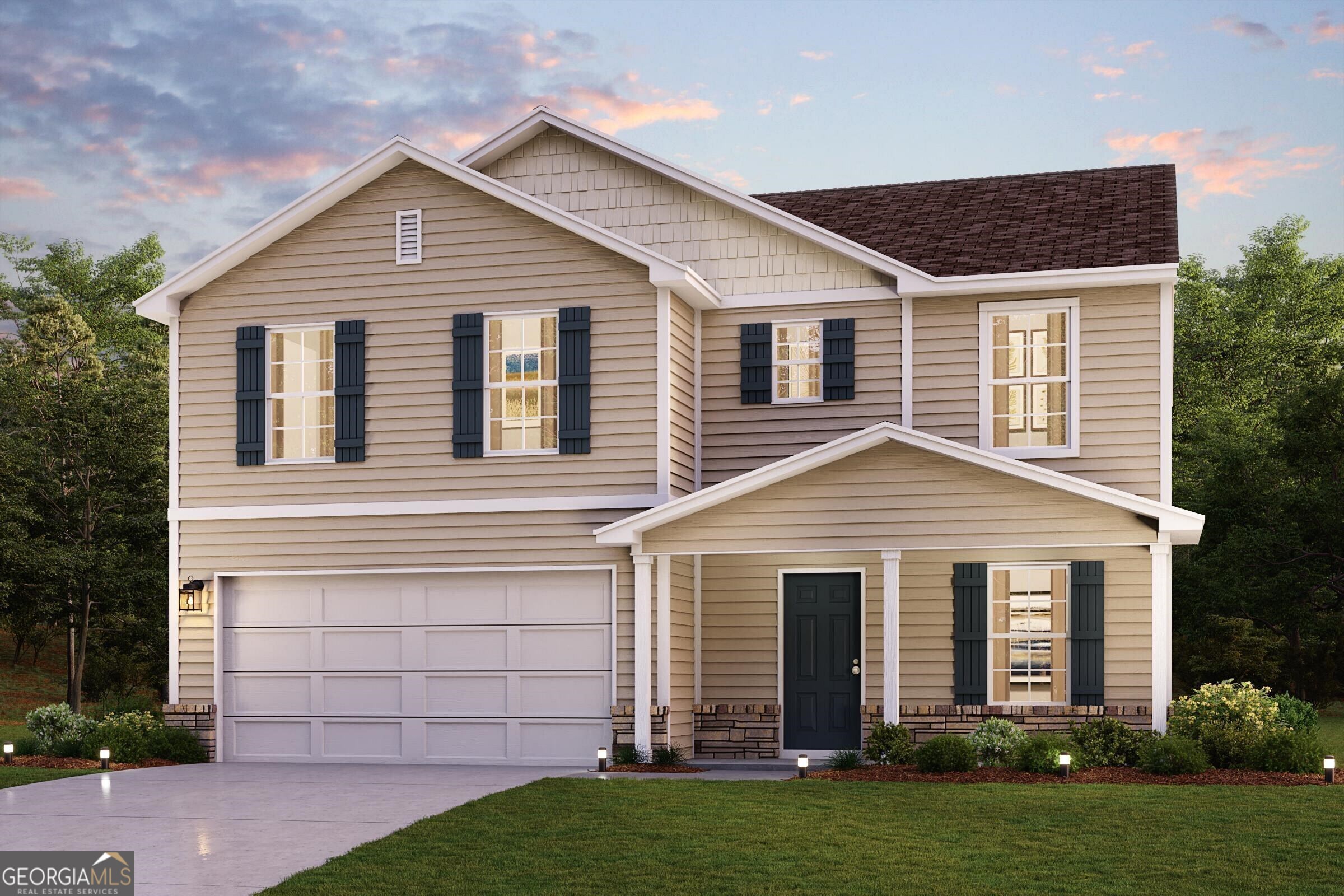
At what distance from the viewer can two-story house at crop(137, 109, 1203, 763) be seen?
1611cm

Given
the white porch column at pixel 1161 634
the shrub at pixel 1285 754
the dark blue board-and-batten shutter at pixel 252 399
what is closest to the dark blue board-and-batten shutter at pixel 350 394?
the dark blue board-and-batten shutter at pixel 252 399

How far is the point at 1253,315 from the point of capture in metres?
37.3

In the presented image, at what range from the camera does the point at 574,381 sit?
16.5m

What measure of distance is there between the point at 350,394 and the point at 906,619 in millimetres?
7199

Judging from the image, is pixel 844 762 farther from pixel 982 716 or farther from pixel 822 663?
pixel 822 663

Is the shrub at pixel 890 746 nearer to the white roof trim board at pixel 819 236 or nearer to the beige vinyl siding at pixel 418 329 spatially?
the beige vinyl siding at pixel 418 329

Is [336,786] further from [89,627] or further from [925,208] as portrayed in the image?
[89,627]

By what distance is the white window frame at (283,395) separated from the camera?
17.4 meters

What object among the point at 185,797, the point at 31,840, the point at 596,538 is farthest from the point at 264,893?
the point at 596,538

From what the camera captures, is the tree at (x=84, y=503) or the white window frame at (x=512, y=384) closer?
the white window frame at (x=512, y=384)

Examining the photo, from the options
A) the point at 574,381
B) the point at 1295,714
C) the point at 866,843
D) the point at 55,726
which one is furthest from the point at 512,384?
the point at 1295,714

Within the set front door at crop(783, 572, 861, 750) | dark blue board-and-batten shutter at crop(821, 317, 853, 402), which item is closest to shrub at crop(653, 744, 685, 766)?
front door at crop(783, 572, 861, 750)

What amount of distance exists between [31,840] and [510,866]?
4046 millimetres

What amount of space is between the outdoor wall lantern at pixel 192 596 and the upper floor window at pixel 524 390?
4173 mm
